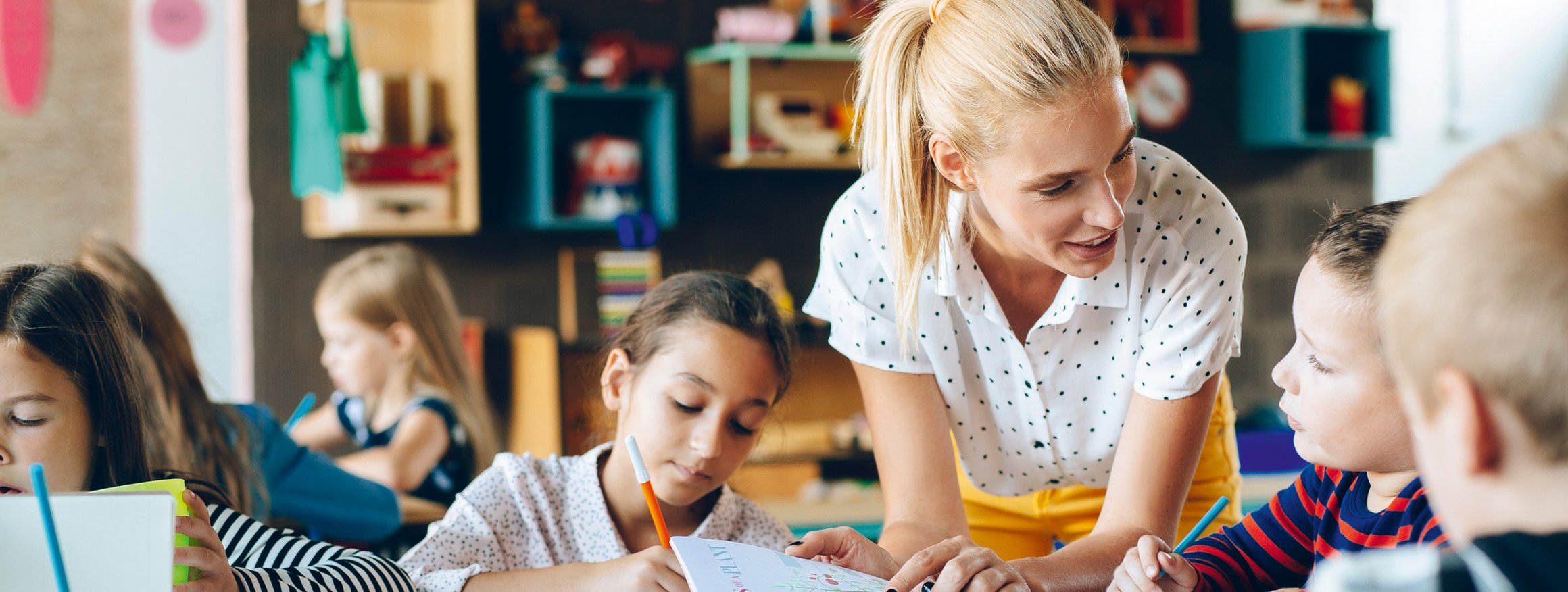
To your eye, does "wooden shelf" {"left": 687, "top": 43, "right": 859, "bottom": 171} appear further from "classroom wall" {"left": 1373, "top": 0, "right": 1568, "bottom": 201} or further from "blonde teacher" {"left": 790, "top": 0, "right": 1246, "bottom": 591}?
"blonde teacher" {"left": 790, "top": 0, "right": 1246, "bottom": 591}

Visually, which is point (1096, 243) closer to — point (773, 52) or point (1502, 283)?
point (1502, 283)

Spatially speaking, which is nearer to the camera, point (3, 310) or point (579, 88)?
point (3, 310)

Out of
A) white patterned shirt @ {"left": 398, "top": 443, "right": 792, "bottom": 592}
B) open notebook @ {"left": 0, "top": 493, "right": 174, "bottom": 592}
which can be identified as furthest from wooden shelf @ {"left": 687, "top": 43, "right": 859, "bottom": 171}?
open notebook @ {"left": 0, "top": 493, "right": 174, "bottom": 592}

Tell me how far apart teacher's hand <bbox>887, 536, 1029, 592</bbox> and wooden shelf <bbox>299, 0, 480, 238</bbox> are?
8.98 feet

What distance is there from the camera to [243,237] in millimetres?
3707

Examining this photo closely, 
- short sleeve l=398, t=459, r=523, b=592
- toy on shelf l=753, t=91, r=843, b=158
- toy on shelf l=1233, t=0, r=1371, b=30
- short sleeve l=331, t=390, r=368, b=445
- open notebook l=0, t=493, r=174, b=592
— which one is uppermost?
toy on shelf l=1233, t=0, r=1371, b=30

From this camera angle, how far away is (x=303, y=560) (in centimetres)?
113

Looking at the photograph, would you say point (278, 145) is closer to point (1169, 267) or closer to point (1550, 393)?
point (1169, 267)

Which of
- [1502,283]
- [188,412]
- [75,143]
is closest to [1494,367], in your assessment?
[1502,283]

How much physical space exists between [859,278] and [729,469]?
0.25 m

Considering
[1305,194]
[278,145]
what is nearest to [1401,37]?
[1305,194]

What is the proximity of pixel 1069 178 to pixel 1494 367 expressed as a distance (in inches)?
22.5

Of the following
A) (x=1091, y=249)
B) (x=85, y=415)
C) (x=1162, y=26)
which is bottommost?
(x=85, y=415)

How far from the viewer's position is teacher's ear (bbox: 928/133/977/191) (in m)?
1.26
